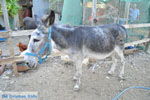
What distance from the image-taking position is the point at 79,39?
10.2 ft

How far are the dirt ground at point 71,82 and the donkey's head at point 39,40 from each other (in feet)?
3.62

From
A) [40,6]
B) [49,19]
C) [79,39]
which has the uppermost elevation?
[40,6]

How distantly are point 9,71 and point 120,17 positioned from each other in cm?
412

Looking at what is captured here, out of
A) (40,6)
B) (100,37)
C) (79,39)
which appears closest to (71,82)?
(79,39)

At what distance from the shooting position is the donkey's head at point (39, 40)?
8.22 ft

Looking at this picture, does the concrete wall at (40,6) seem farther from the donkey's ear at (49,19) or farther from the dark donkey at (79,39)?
the donkey's ear at (49,19)

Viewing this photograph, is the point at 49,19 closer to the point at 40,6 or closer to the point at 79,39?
the point at 79,39

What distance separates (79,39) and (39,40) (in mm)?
928

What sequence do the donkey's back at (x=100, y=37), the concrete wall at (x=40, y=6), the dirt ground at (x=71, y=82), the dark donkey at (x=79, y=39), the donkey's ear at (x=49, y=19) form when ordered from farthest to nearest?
the concrete wall at (x=40, y=6), the dirt ground at (x=71, y=82), the donkey's back at (x=100, y=37), the dark donkey at (x=79, y=39), the donkey's ear at (x=49, y=19)

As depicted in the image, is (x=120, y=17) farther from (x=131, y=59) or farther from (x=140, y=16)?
(x=131, y=59)

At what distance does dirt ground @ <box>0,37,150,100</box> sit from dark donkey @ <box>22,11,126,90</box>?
323mm

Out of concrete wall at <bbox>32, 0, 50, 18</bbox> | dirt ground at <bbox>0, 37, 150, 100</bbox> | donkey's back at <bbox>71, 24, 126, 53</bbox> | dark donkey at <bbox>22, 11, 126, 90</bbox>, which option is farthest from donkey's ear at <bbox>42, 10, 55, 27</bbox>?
concrete wall at <bbox>32, 0, 50, 18</bbox>

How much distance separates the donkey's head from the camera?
2.51m

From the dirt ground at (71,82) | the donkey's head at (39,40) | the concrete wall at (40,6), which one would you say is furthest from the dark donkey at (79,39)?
the concrete wall at (40,6)
